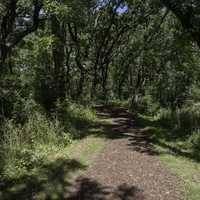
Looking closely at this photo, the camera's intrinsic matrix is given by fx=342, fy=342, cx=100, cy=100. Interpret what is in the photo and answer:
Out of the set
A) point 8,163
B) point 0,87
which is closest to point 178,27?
point 0,87

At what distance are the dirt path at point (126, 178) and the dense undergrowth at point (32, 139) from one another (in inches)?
50.4

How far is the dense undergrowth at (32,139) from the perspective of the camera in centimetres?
734

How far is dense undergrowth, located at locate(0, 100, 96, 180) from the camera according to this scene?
734 cm

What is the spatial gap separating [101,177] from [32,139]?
2.67m

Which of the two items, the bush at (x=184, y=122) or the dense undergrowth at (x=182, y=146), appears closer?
the dense undergrowth at (x=182, y=146)

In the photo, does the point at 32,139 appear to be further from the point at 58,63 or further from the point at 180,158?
the point at 58,63

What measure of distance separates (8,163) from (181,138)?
20.1 ft

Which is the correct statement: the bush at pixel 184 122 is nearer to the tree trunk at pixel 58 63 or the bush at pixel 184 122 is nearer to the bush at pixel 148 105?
the tree trunk at pixel 58 63

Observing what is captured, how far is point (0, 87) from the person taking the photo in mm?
10961

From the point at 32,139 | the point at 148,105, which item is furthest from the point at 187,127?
the point at 148,105

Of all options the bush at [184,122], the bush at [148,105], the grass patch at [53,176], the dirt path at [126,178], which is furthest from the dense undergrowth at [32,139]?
the bush at [148,105]

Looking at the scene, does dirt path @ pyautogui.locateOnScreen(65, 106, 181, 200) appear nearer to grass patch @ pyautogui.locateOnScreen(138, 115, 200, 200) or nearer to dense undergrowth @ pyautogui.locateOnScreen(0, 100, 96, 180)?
grass patch @ pyautogui.locateOnScreen(138, 115, 200, 200)

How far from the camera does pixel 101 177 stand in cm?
706

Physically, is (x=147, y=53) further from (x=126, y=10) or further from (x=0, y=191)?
(x=0, y=191)
